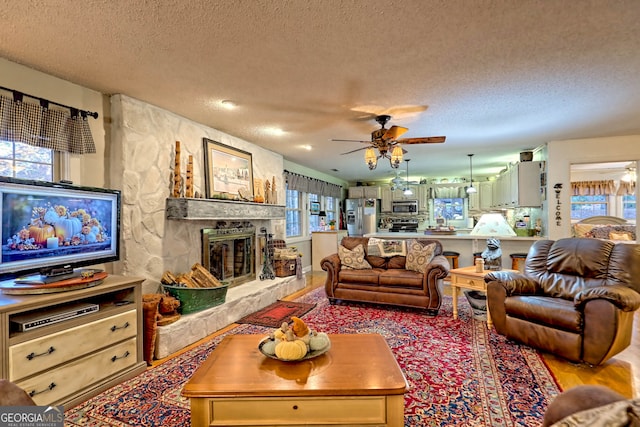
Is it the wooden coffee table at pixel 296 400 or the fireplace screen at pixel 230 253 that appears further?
the fireplace screen at pixel 230 253

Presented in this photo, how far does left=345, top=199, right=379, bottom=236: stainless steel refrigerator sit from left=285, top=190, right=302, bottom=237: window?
2.50m

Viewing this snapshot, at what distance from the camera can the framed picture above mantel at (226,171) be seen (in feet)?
13.7

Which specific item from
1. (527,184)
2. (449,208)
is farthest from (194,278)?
(449,208)

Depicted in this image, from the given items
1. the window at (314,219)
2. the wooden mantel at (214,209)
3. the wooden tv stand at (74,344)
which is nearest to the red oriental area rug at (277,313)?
the wooden mantel at (214,209)

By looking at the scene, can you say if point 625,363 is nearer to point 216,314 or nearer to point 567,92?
point 567,92

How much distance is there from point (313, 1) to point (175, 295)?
290cm

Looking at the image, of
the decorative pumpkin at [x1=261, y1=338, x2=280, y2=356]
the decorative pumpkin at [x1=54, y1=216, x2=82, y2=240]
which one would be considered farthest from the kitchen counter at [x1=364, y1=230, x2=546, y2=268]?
the decorative pumpkin at [x1=54, y1=216, x2=82, y2=240]

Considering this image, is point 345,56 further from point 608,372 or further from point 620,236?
point 620,236

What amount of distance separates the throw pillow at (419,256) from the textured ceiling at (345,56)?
1673mm

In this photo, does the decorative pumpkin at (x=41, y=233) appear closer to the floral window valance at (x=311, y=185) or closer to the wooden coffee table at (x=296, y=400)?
the wooden coffee table at (x=296, y=400)

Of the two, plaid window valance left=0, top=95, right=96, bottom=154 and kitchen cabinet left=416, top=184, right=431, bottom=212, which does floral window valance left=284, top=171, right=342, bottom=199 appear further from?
plaid window valance left=0, top=95, right=96, bottom=154

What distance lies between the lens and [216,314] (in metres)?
3.57

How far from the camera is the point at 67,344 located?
7.11ft

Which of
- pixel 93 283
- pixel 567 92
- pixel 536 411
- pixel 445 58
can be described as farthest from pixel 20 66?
pixel 567 92
